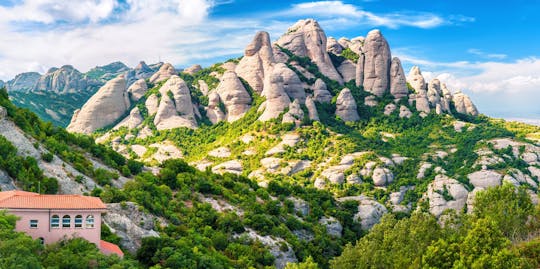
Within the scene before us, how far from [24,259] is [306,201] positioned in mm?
71094

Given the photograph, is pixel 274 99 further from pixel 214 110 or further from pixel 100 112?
pixel 100 112

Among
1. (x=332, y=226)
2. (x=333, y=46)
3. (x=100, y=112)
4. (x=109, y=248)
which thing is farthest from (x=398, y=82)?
(x=109, y=248)

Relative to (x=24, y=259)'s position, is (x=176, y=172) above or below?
below

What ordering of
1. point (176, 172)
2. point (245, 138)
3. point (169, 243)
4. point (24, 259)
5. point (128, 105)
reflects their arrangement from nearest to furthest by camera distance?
point (24, 259) → point (169, 243) → point (176, 172) → point (245, 138) → point (128, 105)

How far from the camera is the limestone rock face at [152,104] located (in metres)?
182

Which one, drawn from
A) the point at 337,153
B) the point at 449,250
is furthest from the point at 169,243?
the point at 337,153

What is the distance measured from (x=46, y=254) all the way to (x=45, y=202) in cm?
441

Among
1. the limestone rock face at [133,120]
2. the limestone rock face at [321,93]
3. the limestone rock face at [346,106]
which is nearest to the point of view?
the limestone rock face at [346,106]

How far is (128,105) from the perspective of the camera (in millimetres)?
193125

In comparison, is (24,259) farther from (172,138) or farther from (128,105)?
(128,105)

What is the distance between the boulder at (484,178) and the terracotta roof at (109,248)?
86861 millimetres

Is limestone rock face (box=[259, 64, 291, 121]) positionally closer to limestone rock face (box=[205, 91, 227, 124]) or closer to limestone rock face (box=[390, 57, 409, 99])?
limestone rock face (box=[205, 91, 227, 124])

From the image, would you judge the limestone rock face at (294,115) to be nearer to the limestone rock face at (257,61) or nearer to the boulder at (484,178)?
the limestone rock face at (257,61)

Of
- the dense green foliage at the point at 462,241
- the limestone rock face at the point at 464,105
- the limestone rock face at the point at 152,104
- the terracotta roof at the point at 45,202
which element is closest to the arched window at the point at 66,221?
the terracotta roof at the point at 45,202
